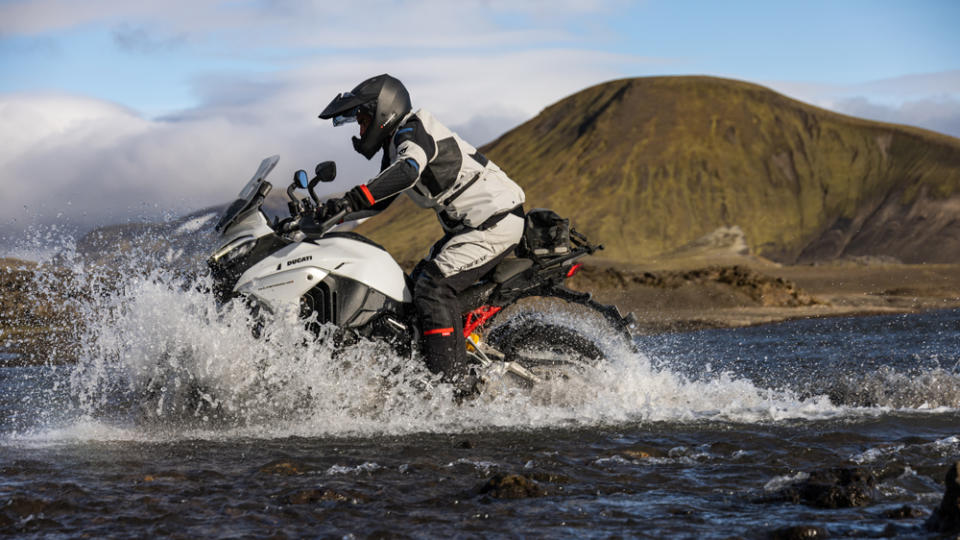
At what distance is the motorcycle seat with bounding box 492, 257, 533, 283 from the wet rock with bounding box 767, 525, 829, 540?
11.3ft

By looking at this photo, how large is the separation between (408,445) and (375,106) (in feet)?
7.82

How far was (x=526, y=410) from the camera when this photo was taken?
7.12m

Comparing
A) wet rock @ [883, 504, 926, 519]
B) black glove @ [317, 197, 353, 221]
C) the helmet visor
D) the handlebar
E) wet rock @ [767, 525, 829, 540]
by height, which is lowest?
wet rock @ [767, 525, 829, 540]

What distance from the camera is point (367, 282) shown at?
6.68 m

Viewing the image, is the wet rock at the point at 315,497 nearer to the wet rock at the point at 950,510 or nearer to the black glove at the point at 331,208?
the black glove at the point at 331,208

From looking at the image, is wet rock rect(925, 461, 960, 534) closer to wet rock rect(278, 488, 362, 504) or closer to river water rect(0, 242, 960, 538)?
river water rect(0, 242, 960, 538)

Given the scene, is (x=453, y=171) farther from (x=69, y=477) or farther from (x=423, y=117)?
(x=69, y=477)

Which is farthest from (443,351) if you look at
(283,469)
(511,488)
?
(511,488)

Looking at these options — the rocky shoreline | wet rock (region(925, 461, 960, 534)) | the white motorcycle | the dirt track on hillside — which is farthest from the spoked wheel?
the dirt track on hillside

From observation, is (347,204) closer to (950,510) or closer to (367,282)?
(367,282)

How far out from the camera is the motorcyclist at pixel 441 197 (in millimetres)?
6723

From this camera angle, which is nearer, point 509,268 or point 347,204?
point 347,204

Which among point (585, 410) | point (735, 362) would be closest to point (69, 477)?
point (585, 410)

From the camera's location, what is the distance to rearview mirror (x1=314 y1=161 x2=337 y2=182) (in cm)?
618
